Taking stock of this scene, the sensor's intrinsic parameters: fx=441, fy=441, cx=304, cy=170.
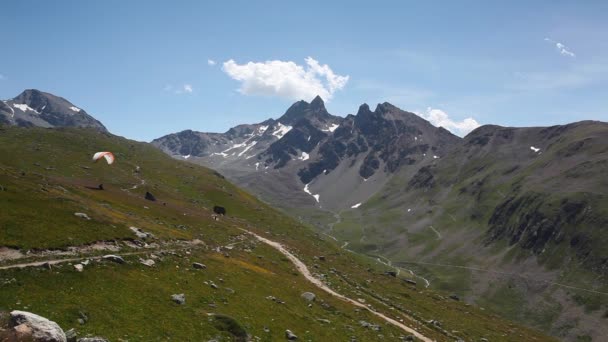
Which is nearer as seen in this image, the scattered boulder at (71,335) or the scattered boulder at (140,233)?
the scattered boulder at (71,335)

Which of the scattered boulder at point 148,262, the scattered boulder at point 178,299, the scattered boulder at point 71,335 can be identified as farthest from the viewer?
the scattered boulder at point 148,262

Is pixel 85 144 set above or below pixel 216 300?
above

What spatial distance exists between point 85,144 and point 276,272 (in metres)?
142

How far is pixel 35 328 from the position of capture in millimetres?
19219

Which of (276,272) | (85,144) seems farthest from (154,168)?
(276,272)

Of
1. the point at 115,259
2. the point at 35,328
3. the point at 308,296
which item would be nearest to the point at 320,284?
the point at 308,296

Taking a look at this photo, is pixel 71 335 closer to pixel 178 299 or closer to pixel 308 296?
pixel 178 299

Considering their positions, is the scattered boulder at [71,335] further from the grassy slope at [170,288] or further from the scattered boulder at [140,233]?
the scattered boulder at [140,233]

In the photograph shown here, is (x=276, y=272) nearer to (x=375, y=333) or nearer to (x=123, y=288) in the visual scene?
(x=375, y=333)

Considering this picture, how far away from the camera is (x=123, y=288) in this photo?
105ft

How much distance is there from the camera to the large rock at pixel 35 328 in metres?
19.0

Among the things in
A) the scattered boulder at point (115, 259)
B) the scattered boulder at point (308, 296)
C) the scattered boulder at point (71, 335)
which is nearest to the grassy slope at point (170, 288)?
the scattered boulder at point (115, 259)

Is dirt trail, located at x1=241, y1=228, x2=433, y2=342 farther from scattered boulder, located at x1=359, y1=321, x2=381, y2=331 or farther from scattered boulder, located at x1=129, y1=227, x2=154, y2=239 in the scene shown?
scattered boulder, located at x1=129, y1=227, x2=154, y2=239

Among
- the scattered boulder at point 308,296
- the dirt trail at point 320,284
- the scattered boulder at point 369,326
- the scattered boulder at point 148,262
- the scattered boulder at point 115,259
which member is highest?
the scattered boulder at point 115,259
